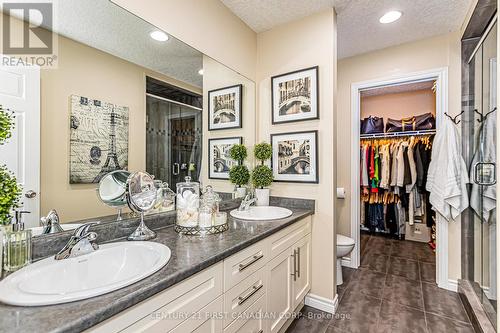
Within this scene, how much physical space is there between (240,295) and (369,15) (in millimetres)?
2476

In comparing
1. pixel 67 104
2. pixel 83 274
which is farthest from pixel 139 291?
pixel 67 104

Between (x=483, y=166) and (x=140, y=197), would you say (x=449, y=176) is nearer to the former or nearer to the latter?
(x=483, y=166)

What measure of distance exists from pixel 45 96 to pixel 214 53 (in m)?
1.25

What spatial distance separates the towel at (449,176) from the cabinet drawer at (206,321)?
2.39 metres

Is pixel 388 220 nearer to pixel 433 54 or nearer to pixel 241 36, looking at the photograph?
pixel 433 54

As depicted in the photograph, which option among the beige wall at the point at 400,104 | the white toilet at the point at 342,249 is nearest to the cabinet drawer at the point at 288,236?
the white toilet at the point at 342,249

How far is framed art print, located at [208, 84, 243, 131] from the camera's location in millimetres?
2059

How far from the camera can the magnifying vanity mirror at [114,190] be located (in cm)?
127

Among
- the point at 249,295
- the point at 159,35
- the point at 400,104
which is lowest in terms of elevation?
the point at 249,295

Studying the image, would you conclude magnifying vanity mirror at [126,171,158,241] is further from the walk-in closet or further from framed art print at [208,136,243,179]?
the walk-in closet

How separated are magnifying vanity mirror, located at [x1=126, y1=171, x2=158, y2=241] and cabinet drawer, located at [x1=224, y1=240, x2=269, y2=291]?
442 mm

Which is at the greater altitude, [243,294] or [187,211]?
[187,211]

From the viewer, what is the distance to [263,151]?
226 centimetres

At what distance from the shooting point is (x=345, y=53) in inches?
114
